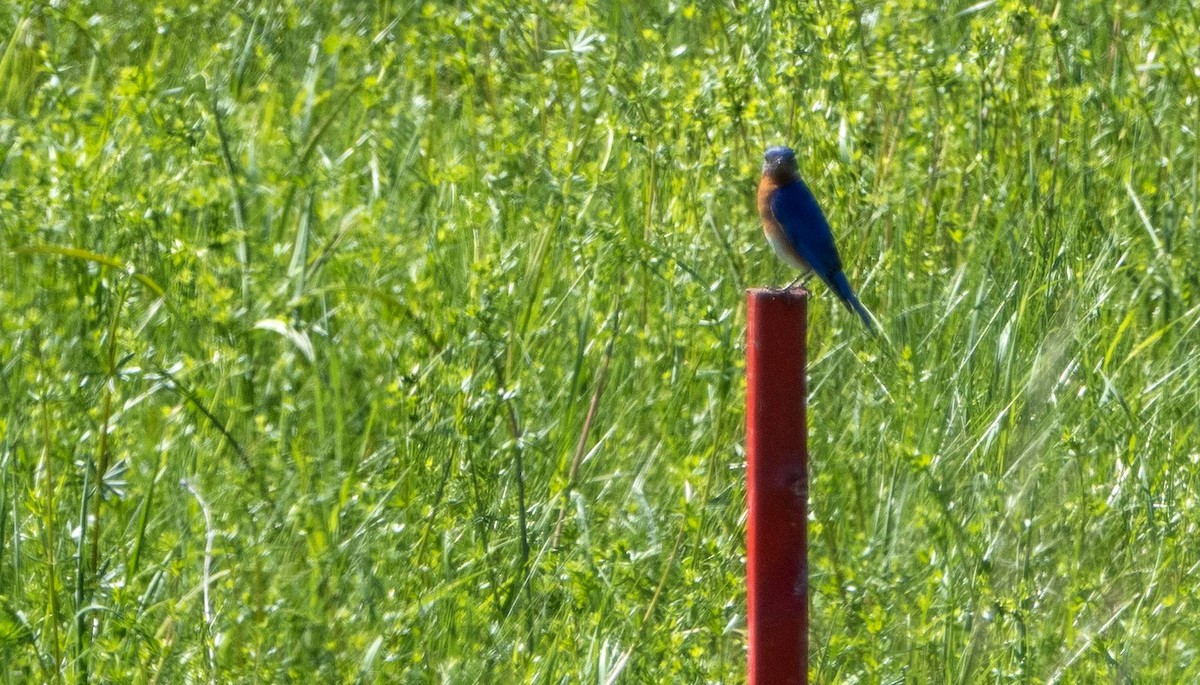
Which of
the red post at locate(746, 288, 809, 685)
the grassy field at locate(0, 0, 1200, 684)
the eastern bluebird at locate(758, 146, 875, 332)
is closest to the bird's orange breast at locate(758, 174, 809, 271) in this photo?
the eastern bluebird at locate(758, 146, 875, 332)

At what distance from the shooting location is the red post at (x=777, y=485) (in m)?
2.08

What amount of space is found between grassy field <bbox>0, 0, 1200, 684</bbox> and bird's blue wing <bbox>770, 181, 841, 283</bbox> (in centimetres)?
8

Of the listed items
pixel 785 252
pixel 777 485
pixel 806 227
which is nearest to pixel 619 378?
pixel 785 252

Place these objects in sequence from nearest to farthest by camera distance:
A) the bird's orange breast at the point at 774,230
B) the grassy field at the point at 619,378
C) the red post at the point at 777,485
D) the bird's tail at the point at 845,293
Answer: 1. the red post at the point at 777,485
2. the grassy field at the point at 619,378
3. the bird's tail at the point at 845,293
4. the bird's orange breast at the point at 774,230

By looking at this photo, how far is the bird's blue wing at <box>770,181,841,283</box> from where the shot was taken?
3.42 metres

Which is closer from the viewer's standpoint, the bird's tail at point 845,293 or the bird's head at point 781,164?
the bird's tail at point 845,293

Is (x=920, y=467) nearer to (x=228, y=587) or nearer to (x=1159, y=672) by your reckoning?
(x=1159, y=672)

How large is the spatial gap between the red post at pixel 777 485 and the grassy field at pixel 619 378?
57cm

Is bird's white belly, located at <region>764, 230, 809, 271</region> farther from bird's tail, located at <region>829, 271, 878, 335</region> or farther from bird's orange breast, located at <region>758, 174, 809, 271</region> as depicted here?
bird's tail, located at <region>829, 271, 878, 335</region>

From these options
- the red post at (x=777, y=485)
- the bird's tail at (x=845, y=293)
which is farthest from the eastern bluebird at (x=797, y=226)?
the red post at (x=777, y=485)

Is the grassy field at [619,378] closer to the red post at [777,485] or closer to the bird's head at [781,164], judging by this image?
the bird's head at [781,164]

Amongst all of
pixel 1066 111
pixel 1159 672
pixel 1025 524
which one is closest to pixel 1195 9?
pixel 1066 111

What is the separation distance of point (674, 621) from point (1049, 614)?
27.4 inches

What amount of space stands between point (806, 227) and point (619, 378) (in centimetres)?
61
